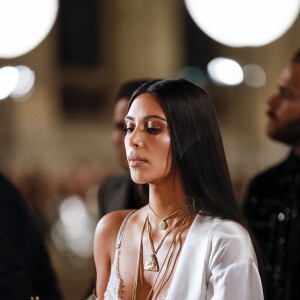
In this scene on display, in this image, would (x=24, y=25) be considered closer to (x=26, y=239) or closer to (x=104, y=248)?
(x=26, y=239)

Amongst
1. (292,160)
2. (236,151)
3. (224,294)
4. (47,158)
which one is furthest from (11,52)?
(236,151)

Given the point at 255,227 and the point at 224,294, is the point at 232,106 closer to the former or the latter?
the point at 255,227

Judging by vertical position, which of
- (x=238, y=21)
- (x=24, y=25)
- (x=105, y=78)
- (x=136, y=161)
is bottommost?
(x=105, y=78)

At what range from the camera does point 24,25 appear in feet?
18.7

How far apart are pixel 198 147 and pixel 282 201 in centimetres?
160

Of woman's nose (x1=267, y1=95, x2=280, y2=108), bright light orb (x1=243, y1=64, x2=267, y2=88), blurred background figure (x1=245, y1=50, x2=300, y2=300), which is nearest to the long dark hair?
blurred background figure (x1=245, y1=50, x2=300, y2=300)

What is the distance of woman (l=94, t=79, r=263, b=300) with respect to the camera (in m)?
2.17

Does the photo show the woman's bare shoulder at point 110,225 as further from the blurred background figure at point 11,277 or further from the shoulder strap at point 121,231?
the blurred background figure at point 11,277

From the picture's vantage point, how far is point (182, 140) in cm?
225

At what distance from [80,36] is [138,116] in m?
12.8

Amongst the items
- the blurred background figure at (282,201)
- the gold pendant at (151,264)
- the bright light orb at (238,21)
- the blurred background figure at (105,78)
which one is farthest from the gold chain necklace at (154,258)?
the blurred background figure at (105,78)

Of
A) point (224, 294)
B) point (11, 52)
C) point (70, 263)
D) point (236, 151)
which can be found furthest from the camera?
point (236, 151)

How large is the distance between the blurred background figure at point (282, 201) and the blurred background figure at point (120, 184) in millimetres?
540

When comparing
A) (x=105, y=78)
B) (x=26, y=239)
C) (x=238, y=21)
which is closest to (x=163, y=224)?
(x=26, y=239)
